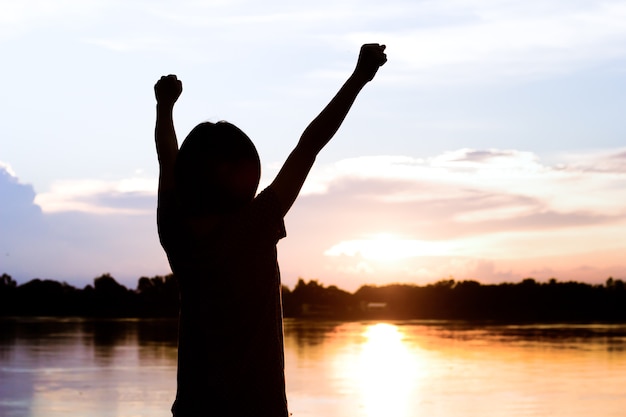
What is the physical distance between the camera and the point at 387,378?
45.9 ft

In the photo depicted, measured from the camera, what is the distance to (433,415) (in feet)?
33.2

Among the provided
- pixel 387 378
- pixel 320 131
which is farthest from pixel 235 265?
pixel 387 378

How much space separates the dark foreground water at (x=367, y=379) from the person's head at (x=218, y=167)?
817 centimetres

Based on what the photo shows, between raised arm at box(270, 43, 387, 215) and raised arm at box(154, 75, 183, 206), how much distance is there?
1.05 ft

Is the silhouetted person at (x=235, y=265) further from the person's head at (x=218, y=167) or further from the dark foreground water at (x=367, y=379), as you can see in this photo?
Result: the dark foreground water at (x=367, y=379)

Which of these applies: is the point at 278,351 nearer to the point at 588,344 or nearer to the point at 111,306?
the point at 588,344

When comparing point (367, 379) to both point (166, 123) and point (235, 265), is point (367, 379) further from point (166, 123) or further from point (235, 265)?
point (235, 265)

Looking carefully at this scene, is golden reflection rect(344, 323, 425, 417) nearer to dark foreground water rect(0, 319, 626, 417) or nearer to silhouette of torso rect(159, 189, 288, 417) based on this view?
dark foreground water rect(0, 319, 626, 417)

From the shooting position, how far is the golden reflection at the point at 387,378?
10797 millimetres

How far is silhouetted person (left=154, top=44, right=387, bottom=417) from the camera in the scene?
78.5 inches

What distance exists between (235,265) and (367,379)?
476 inches

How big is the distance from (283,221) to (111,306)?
61.1 m

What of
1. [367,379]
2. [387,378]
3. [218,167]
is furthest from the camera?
[387,378]

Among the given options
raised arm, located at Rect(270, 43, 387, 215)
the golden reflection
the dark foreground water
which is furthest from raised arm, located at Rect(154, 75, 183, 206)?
the golden reflection
